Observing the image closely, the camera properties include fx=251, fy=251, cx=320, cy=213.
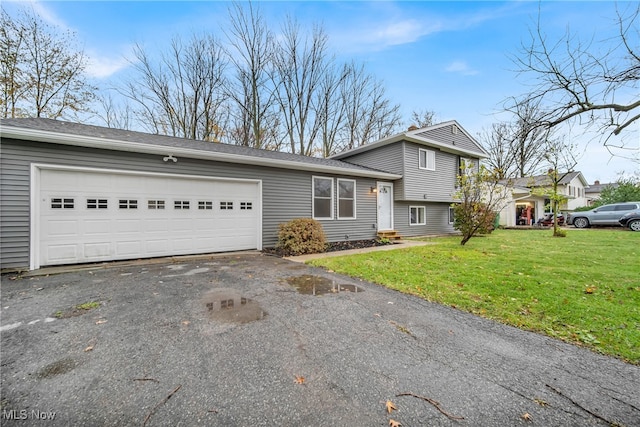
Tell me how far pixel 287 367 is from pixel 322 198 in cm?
780

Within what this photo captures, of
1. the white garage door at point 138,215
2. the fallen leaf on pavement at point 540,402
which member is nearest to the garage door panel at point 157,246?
the white garage door at point 138,215

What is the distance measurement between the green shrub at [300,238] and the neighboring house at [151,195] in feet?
2.21

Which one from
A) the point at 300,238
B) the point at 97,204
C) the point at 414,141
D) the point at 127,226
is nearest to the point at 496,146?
the point at 414,141

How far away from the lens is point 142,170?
6.44m

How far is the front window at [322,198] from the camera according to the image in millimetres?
9492

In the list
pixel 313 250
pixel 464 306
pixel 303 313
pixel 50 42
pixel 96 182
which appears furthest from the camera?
pixel 50 42

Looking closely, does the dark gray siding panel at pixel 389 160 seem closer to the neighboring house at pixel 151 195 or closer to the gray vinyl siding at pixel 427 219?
the neighboring house at pixel 151 195

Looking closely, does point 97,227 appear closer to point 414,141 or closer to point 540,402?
point 540,402

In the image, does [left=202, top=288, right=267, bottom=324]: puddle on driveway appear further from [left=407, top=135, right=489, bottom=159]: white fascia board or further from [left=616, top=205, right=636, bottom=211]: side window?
[left=616, top=205, right=636, bottom=211]: side window

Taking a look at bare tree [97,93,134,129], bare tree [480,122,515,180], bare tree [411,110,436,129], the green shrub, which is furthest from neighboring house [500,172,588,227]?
bare tree [97,93,134,129]

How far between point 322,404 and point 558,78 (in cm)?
508

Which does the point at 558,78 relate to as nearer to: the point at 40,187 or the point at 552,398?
the point at 552,398

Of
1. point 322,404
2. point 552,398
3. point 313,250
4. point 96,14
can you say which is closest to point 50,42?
point 96,14

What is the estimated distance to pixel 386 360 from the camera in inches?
87.1
